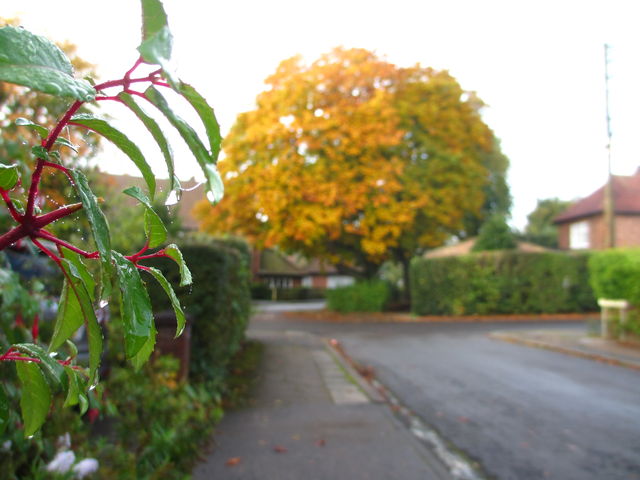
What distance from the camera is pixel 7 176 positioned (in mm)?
632

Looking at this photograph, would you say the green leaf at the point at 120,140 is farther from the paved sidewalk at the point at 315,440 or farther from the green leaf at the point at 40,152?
the paved sidewalk at the point at 315,440

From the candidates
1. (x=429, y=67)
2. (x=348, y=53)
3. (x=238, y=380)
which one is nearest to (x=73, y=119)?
(x=238, y=380)

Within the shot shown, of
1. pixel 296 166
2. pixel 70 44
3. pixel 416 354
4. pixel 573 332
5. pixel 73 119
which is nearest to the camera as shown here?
pixel 73 119

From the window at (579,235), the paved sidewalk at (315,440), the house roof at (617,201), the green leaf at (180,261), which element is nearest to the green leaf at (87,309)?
the green leaf at (180,261)

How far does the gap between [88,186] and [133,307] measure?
13 centimetres

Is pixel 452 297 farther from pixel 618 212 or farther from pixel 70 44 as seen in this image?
pixel 70 44

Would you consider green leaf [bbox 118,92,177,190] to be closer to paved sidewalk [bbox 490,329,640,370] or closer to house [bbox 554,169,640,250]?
paved sidewalk [bbox 490,329,640,370]

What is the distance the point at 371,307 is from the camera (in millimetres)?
24906

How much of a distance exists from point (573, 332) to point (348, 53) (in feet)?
43.7

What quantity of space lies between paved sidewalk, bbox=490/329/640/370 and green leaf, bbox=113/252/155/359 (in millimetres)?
11026

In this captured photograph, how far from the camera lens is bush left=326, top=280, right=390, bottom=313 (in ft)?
81.8

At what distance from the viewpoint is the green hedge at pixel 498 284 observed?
2369 centimetres

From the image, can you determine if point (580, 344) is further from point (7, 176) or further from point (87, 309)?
point (7, 176)

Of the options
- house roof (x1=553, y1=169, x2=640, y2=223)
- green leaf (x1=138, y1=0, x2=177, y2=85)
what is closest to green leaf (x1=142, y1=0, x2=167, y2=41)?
green leaf (x1=138, y1=0, x2=177, y2=85)
